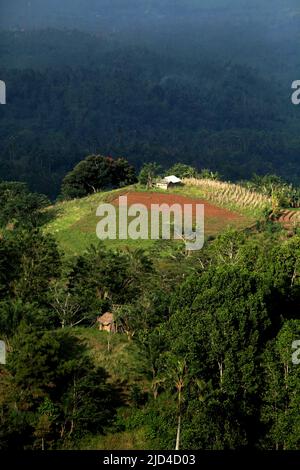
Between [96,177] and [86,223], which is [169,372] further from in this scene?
[96,177]

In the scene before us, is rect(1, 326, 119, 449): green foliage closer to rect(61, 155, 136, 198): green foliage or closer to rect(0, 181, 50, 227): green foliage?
rect(0, 181, 50, 227): green foliage

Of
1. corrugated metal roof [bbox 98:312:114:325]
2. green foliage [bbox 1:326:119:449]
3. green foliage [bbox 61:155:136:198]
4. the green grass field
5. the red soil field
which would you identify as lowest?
green foliage [bbox 1:326:119:449]

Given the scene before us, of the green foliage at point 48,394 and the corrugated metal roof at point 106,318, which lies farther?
the corrugated metal roof at point 106,318

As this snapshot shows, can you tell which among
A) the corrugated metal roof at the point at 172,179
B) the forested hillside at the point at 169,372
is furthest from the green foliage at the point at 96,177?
the forested hillside at the point at 169,372

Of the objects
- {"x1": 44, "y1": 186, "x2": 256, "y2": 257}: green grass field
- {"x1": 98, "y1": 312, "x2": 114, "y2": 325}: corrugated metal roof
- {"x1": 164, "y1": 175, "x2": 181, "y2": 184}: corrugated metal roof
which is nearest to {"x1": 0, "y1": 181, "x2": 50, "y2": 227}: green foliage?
{"x1": 44, "y1": 186, "x2": 256, "y2": 257}: green grass field

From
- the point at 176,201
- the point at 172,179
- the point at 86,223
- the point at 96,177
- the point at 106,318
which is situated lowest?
the point at 106,318

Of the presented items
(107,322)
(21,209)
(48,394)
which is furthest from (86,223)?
(48,394)

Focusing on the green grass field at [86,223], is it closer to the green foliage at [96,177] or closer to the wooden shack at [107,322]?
the green foliage at [96,177]
